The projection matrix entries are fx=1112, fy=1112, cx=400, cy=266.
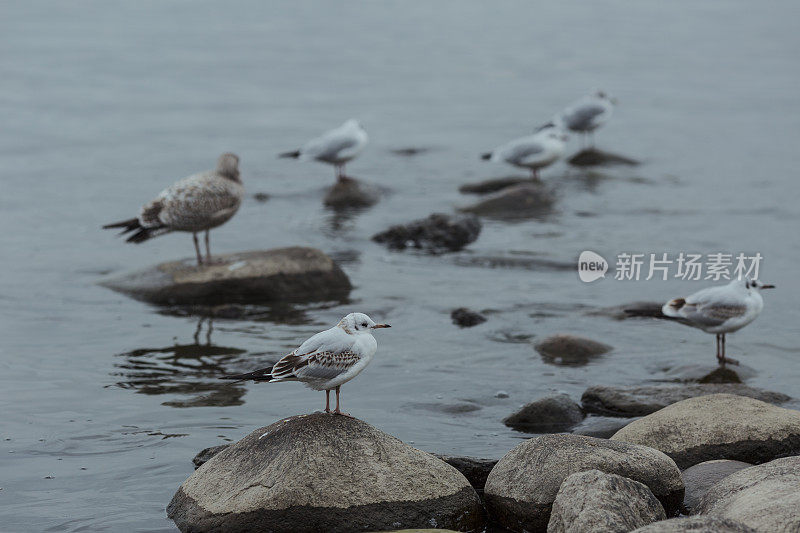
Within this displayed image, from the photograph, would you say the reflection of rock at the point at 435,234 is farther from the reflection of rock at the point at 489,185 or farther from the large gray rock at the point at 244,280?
the reflection of rock at the point at 489,185

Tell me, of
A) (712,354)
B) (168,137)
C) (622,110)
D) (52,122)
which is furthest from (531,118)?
(712,354)

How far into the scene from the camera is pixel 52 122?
24469 mm

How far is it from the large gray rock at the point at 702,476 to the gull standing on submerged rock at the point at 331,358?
2.27 meters

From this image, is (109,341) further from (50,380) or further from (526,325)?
(526,325)

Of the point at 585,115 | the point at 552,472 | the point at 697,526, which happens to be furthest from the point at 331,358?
the point at 585,115

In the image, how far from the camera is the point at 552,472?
22.8ft

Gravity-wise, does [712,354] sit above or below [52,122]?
below

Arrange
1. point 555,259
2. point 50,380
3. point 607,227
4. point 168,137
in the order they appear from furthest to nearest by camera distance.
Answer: point 168,137, point 607,227, point 555,259, point 50,380

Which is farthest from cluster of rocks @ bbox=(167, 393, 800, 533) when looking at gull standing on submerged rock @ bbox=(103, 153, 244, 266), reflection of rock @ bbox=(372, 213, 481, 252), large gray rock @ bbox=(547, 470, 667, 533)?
reflection of rock @ bbox=(372, 213, 481, 252)

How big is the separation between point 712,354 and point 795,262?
4.23 metres

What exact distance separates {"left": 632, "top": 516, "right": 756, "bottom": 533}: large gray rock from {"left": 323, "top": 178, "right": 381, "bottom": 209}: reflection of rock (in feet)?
41.1

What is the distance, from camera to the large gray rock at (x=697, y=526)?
18.5 feet

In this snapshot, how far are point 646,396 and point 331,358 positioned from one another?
339cm

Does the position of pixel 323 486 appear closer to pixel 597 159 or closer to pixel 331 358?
pixel 331 358
